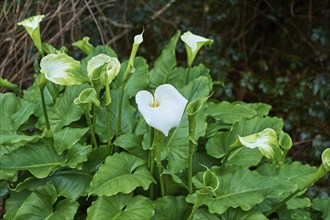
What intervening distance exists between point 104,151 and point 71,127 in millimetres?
177

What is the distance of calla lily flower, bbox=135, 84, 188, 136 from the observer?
116cm

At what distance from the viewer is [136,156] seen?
1441 millimetres

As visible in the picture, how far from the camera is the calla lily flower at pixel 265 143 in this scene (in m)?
1.21

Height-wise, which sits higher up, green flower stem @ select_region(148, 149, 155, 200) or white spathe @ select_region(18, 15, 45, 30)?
white spathe @ select_region(18, 15, 45, 30)

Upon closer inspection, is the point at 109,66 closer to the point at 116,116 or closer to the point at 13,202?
the point at 116,116

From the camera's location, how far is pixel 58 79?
1.30m

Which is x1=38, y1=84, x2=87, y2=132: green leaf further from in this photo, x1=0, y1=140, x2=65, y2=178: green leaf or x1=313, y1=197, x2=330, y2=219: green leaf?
x1=313, y1=197, x2=330, y2=219: green leaf

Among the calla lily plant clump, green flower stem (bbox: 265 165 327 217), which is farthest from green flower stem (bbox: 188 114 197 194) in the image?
green flower stem (bbox: 265 165 327 217)

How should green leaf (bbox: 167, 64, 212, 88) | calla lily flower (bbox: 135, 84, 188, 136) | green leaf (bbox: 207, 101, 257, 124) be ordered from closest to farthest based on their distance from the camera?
calla lily flower (bbox: 135, 84, 188, 136) < green leaf (bbox: 207, 101, 257, 124) < green leaf (bbox: 167, 64, 212, 88)

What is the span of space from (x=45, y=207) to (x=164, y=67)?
65 centimetres

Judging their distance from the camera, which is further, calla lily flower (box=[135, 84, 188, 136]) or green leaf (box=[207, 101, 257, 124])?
green leaf (box=[207, 101, 257, 124])

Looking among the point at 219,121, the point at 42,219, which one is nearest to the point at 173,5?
the point at 219,121

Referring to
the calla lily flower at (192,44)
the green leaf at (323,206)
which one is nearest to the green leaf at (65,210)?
the calla lily flower at (192,44)

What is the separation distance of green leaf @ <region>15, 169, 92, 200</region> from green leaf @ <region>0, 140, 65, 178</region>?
0.12 feet
